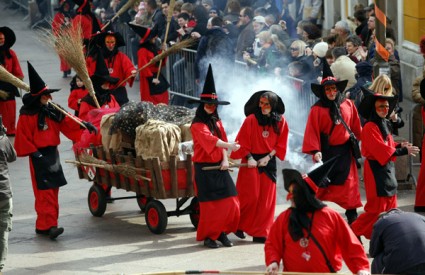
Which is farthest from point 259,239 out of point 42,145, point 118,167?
point 42,145

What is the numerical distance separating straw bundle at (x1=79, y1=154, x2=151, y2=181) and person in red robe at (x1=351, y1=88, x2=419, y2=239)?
2.73 m

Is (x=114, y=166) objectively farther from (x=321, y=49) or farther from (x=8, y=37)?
(x=8, y=37)

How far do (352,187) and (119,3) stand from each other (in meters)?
17.0

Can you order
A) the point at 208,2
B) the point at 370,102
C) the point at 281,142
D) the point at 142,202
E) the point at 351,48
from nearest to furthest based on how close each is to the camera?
the point at 370,102 → the point at 281,142 → the point at 142,202 → the point at 351,48 → the point at 208,2

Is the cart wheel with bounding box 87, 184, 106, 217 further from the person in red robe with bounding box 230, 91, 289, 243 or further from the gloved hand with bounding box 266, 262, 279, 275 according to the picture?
the gloved hand with bounding box 266, 262, 279, 275

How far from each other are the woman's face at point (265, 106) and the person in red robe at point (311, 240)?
442 cm

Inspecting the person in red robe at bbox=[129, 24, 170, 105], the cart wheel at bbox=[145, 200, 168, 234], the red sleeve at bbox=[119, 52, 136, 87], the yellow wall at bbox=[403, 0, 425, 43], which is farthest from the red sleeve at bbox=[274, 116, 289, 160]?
the yellow wall at bbox=[403, 0, 425, 43]

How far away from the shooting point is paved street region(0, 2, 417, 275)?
14656mm

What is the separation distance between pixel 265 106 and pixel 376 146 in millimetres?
1404

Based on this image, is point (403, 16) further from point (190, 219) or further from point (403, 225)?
point (403, 225)

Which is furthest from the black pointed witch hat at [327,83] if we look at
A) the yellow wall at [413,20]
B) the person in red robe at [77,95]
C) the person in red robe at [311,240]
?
the yellow wall at [413,20]

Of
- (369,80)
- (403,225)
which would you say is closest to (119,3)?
(369,80)

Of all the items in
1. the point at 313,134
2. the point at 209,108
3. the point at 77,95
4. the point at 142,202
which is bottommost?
the point at 142,202

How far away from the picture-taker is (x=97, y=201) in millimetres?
17266
